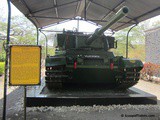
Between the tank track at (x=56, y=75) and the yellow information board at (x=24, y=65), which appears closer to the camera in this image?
the yellow information board at (x=24, y=65)

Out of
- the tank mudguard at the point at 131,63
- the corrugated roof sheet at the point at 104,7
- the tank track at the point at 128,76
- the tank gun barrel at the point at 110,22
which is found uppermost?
the corrugated roof sheet at the point at 104,7

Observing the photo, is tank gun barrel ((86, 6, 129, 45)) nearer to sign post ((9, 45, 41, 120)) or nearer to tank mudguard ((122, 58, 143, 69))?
tank mudguard ((122, 58, 143, 69))

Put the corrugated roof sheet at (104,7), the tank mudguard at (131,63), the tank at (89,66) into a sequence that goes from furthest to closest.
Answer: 1. the corrugated roof sheet at (104,7)
2. the tank mudguard at (131,63)
3. the tank at (89,66)

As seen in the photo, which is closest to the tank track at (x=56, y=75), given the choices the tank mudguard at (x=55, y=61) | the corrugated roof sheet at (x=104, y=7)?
the tank mudguard at (x=55, y=61)

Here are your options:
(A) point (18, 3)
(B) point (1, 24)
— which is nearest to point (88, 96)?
(A) point (18, 3)

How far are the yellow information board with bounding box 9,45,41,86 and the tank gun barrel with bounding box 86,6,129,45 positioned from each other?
1.80m

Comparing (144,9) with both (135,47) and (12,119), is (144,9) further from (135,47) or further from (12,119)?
(135,47)

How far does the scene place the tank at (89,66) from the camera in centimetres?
609

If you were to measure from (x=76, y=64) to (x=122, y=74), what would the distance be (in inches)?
58.5

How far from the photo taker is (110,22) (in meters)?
4.88

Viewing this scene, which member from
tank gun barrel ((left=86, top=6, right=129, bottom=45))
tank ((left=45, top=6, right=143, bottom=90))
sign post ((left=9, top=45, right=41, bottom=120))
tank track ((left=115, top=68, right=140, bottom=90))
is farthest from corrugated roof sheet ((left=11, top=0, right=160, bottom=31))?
sign post ((left=9, top=45, right=41, bottom=120))

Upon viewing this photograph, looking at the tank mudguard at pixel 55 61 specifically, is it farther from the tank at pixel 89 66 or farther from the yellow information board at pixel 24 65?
the yellow information board at pixel 24 65

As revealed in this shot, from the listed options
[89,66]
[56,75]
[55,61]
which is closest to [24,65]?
[55,61]

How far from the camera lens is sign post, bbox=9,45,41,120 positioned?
3432mm
